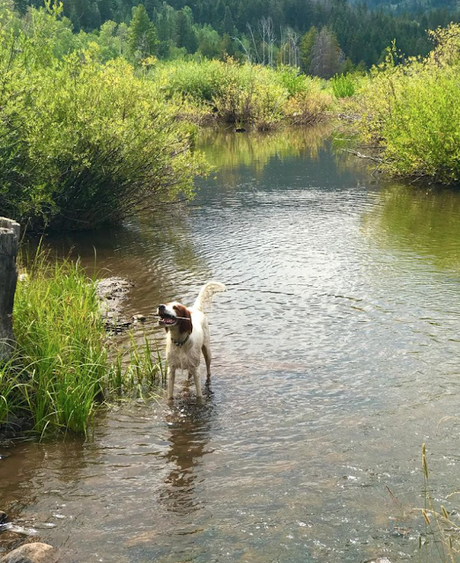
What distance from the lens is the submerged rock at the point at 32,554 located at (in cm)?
443

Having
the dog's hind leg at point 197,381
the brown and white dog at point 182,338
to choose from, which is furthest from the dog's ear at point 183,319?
the dog's hind leg at point 197,381

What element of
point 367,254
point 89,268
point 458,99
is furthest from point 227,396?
point 458,99

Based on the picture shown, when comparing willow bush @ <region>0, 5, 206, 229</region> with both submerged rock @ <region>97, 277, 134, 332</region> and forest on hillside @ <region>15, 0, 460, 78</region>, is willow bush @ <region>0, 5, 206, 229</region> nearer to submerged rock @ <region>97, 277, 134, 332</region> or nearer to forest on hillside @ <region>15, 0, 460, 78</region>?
submerged rock @ <region>97, 277, 134, 332</region>

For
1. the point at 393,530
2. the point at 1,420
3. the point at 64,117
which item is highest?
the point at 64,117

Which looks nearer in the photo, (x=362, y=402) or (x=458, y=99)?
(x=362, y=402)

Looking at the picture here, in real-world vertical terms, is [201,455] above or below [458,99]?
below

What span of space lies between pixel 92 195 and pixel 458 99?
10.4m

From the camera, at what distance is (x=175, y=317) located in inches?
272

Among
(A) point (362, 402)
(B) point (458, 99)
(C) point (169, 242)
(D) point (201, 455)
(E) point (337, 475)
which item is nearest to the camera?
(E) point (337, 475)

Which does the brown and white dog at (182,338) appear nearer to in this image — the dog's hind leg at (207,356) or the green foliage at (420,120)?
the dog's hind leg at (207,356)

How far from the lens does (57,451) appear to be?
6258mm

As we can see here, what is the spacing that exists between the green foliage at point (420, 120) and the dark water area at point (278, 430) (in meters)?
5.70

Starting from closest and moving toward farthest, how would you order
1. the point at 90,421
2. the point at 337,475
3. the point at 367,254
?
the point at 337,475, the point at 90,421, the point at 367,254

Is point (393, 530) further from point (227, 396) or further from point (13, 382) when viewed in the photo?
point (13, 382)
